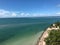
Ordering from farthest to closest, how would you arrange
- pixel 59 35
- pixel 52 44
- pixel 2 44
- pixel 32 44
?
pixel 2 44 → pixel 32 44 → pixel 59 35 → pixel 52 44

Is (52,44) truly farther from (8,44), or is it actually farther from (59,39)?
(8,44)

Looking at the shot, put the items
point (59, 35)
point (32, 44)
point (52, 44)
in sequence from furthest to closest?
point (32, 44) → point (59, 35) → point (52, 44)

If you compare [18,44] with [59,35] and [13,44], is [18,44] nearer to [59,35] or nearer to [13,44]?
[13,44]

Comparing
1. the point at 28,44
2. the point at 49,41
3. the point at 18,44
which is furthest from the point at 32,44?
the point at 49,41

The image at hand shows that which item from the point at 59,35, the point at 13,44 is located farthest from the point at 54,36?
the point at 13,44

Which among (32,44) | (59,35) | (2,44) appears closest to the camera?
(59,35)

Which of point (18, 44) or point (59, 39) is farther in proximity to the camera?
point (18, 44)

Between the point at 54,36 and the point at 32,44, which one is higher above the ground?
the point at 54,36

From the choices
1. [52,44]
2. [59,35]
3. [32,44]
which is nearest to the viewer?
[52,44]

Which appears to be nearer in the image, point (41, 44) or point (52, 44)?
point (52, 44)
